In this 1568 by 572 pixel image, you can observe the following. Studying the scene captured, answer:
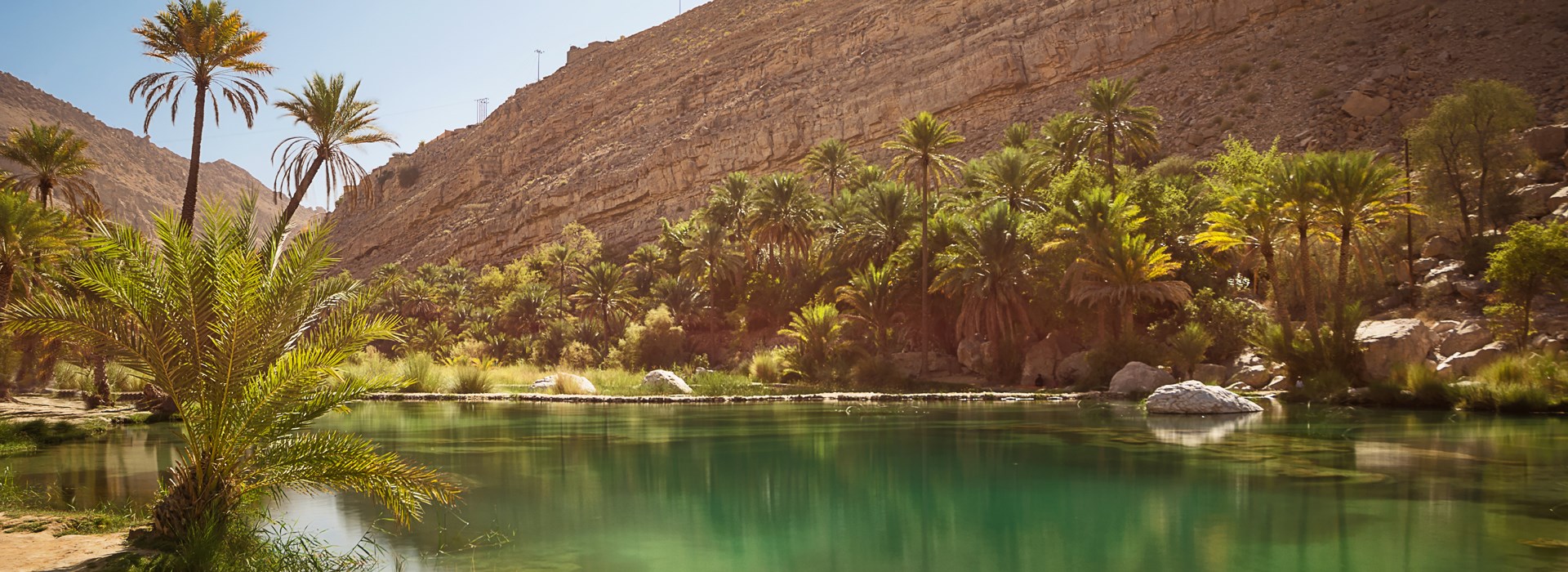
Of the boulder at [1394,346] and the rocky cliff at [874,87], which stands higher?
the rocky cliff at [874,87]

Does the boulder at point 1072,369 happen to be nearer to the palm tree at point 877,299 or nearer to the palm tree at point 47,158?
the palm tree at point 877,299

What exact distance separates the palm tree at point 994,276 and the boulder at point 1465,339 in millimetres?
13662

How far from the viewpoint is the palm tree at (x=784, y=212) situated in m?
49.3

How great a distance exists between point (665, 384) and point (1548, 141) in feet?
121

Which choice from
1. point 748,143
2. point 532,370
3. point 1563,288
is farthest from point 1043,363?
point 748,143

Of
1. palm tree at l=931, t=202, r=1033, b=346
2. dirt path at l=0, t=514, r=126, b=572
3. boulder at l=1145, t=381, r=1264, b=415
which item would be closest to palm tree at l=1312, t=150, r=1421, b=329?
boulder at l=1145, t=381, r=1264, b=415

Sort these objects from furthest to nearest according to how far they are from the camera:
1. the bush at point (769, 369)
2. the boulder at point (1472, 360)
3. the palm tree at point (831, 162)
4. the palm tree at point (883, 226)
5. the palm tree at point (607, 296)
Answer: the palm tree at point (831, 162) → the palm tree at point (607, 296) → the palm tree at point (883, 226) → the bush at point (769, 369) → the boulder at point (1472, 360)

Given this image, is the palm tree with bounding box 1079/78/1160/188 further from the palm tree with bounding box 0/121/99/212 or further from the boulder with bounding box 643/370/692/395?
the palm tree with bounding box 0/121/99/212

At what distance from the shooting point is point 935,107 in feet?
241

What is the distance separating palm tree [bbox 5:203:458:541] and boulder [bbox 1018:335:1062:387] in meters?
30.8

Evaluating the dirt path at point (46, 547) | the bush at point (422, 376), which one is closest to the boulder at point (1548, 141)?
the bush at point (422, 376)

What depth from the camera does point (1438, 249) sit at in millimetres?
35844

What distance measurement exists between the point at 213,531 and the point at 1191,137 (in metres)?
57.4

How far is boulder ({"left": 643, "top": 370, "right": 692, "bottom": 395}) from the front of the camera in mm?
35562
